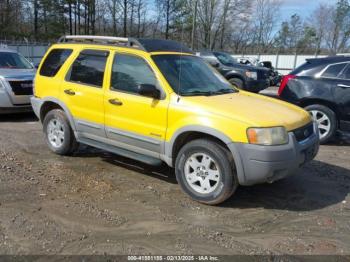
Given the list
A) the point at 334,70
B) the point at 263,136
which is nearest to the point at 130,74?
the point at 263,136

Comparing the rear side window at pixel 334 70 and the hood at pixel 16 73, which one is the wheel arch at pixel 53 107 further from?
→ the rear side window at pixel 334 70

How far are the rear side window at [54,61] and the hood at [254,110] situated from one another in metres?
2.59

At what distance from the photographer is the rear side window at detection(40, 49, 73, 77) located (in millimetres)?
6441

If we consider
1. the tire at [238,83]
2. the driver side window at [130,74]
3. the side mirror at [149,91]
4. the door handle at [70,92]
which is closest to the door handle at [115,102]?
the driver side window at [130,74]

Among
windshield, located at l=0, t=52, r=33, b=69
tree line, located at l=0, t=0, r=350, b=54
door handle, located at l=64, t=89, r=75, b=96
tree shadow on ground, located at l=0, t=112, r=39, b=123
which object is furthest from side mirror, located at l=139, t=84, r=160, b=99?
tree line, located at l=0, t=0, r=350, b=54

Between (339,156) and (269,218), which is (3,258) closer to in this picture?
(269,218)

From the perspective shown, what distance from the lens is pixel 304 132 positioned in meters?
4.93

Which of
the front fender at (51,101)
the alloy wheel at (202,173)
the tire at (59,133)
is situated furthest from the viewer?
the tire at (59,133)

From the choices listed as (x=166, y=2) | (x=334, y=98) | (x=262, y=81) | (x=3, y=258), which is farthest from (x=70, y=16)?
(x=3, y=258)

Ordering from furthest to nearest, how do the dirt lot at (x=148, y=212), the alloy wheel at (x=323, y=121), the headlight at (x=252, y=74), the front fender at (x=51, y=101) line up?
the headlight at (x=252, y=74)
the alloy wheel at (x=323, y=121)
the front fender at (x=51, y=101)
the dirt lot at (x=148, y=212)

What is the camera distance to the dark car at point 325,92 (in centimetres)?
788

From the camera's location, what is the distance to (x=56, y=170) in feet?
19.3

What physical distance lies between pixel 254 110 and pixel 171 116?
100cm

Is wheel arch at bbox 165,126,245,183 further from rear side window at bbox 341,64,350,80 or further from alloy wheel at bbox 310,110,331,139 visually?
rear side window at bbox 341,64,350,80
